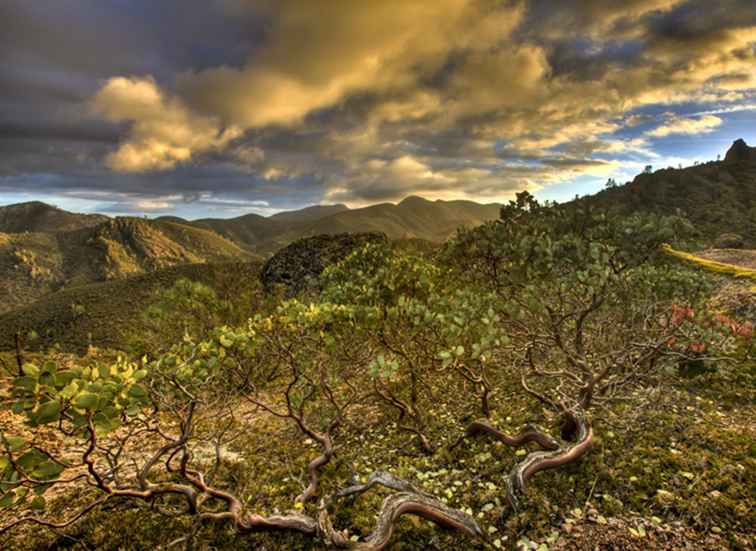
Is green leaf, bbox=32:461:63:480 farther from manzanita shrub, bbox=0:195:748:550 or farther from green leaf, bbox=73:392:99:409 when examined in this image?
green leaf, bbox=73:392:99:409

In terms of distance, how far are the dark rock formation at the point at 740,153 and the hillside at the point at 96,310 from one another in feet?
665

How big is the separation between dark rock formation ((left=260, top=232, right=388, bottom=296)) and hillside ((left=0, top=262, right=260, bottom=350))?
134 feet

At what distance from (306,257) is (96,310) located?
89.6m

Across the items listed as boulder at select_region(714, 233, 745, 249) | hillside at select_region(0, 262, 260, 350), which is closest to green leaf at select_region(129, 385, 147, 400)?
boulder at select_region(714, 233, 745, 249)

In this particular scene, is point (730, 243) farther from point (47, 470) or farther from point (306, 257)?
point (47, 470)

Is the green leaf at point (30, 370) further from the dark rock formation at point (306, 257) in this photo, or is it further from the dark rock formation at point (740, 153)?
the dark rock formation at point (740, 153)

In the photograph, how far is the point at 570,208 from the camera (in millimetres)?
9352

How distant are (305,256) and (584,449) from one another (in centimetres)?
3856

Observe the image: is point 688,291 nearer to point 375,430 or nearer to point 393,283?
point 393,283

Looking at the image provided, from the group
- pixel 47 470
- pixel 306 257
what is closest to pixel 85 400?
pixel 47 470

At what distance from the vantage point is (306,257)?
42688 mm

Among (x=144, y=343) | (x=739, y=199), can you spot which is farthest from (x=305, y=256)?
(x=739, y=199)

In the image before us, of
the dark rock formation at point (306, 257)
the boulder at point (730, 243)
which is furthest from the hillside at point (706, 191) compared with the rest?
the dark rock formation at point (306, 257)

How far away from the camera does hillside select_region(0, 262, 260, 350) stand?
85762mm
